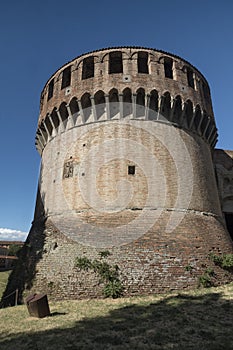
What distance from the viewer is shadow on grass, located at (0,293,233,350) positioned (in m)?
5.43

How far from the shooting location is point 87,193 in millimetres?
12047

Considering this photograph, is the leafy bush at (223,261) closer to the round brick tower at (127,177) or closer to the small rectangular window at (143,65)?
the round brick tower at (127,177)

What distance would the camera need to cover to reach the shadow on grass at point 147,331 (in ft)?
17.8

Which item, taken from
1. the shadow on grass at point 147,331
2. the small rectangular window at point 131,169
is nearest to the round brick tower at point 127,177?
the small rectangular window at point 131,169

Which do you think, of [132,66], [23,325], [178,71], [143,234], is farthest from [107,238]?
[178,71]

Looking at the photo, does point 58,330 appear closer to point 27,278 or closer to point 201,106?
point 27,278

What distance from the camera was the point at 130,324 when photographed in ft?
21.8

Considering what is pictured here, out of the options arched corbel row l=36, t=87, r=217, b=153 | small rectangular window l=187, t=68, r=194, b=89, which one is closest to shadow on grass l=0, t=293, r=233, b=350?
arched corbel row l=36, t=87, r=217, b=153

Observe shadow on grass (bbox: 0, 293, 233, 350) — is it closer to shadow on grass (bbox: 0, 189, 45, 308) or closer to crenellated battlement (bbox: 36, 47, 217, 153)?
shadow on grass (bbox: 0, 189, 45, 308)

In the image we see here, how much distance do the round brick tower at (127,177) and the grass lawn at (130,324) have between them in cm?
109

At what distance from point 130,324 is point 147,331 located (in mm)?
640

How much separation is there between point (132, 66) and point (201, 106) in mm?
4465

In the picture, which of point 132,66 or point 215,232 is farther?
point 132,66

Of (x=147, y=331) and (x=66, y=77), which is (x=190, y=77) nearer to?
(x=66, y=77)
